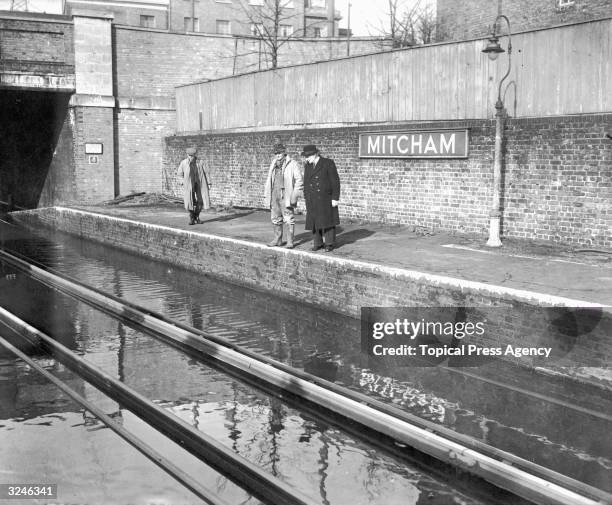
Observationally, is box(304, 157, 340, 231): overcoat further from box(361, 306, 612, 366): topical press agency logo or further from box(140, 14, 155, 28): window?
box(140, 14, 155, 28): window

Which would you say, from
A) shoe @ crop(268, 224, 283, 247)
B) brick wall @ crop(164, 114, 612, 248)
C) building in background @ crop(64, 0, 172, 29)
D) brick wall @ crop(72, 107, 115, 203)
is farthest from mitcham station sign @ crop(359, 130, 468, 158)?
building in background @ crop(64, 0, 172, 29)

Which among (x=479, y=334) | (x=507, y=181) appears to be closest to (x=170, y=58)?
(x=507, y=181)

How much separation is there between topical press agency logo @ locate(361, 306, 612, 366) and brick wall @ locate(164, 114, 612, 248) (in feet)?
11.3

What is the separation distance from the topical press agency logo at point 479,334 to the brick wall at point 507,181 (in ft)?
11.3

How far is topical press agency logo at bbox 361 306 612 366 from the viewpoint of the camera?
6.72 meters

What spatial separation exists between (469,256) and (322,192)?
235 centimetres

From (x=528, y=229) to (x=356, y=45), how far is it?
56.9 feet

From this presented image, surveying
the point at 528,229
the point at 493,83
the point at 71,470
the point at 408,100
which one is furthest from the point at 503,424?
the point at 408,100

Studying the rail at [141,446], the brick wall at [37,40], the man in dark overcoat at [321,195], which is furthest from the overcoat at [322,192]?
the brick wall at [37,40]

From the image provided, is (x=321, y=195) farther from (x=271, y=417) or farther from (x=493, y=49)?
(x=271, y=417)

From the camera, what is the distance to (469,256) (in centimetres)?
1021

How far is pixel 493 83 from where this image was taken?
39.1 feet

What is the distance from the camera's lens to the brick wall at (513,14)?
1848cm

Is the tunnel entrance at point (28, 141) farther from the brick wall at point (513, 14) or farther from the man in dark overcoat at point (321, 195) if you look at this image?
the man in dark overcoat at point (321, 195)
